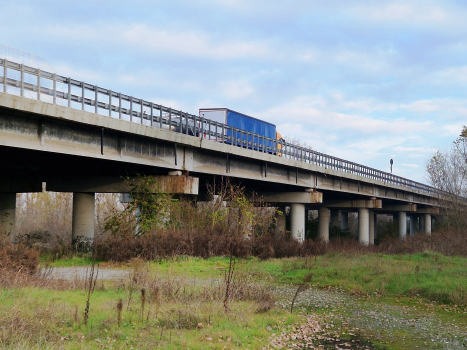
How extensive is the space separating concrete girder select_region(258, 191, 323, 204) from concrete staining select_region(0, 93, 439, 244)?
0.27ft

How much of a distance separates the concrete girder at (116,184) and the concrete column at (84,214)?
0.56 m

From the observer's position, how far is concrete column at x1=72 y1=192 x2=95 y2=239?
96.7 feet

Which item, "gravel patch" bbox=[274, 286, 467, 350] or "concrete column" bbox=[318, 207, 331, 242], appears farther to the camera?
"concrete column" bbox=[318, 207, 331, 242]

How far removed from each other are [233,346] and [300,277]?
1135 cm

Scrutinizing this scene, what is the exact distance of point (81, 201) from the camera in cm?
2989

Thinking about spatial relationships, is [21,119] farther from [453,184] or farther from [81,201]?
[453,184]

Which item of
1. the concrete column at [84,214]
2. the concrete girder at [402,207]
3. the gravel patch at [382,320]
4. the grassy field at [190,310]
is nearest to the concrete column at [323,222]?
the concrete girder at [402,207]

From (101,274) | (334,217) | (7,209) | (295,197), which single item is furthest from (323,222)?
(101,274)

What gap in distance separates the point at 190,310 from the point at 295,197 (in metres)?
31.4

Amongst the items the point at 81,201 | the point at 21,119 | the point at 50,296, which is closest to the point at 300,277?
the point at 50,296

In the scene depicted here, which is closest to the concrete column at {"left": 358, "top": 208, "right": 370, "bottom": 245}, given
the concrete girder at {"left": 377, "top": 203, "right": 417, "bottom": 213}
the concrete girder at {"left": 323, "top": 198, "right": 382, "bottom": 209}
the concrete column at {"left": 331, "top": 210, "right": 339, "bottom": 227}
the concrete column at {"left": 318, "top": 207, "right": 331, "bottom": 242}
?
the concrete girder at {"left": 323, "top": 198, "right": 382, "bottom": 209}

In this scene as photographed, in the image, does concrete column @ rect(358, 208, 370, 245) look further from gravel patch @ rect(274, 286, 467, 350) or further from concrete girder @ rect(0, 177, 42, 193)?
gravel patch @ rect(274, 286, 467, 350)

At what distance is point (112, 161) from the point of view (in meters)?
23.0

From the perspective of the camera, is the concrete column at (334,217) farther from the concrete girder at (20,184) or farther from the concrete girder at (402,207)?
the concrete girder at (20,184)
